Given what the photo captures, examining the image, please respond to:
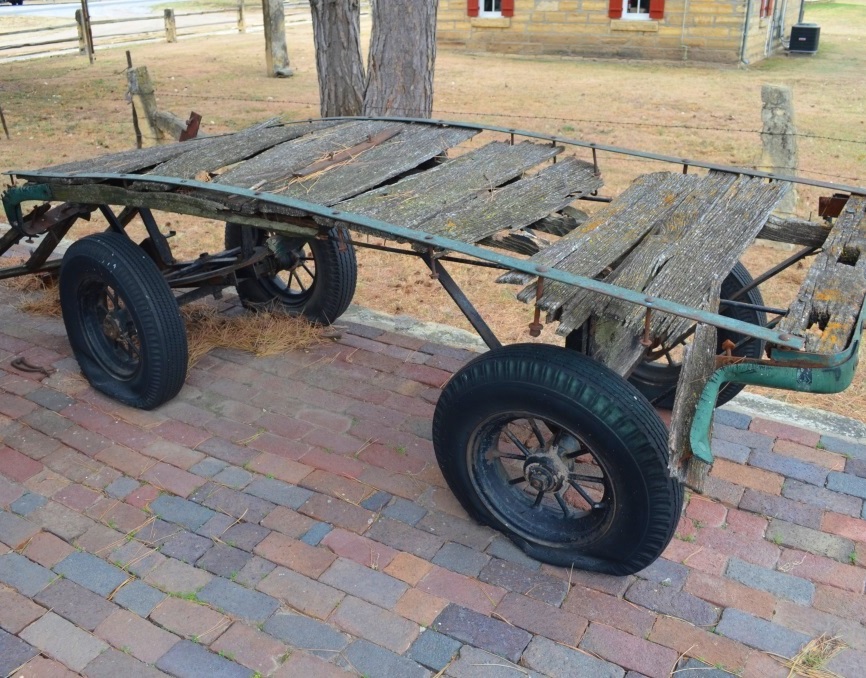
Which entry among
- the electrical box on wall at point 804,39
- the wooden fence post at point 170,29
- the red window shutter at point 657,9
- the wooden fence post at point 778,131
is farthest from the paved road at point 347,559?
the wooden fence post at point 170,29

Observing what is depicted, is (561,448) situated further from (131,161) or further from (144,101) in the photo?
(144,101)

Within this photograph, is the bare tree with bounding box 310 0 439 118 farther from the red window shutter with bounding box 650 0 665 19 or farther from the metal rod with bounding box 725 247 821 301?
the red window shutter with bounding box 650 0 665 19

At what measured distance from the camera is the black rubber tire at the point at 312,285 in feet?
15.5

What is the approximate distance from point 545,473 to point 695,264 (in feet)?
2.96

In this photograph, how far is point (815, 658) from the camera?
2637 mm

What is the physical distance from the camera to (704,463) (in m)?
2.46

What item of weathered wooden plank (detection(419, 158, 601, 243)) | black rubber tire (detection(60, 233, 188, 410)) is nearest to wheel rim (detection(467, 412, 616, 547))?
weathered wooden plank (detection(419, 158, 601, 243))

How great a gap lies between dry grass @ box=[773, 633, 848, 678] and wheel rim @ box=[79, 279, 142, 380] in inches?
121

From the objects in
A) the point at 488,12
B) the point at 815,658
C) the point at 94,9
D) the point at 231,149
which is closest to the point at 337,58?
the point at 231,149

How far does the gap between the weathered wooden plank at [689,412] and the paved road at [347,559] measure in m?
0.64

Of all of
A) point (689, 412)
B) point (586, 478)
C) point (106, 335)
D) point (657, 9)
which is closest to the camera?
point (689, 412)

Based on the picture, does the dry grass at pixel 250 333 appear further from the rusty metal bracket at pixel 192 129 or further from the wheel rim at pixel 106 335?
the rusty metal bracket at pixel 192 129

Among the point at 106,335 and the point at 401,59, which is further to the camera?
the point at 401,59

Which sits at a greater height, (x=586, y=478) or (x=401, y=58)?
(x=401, y=58)
